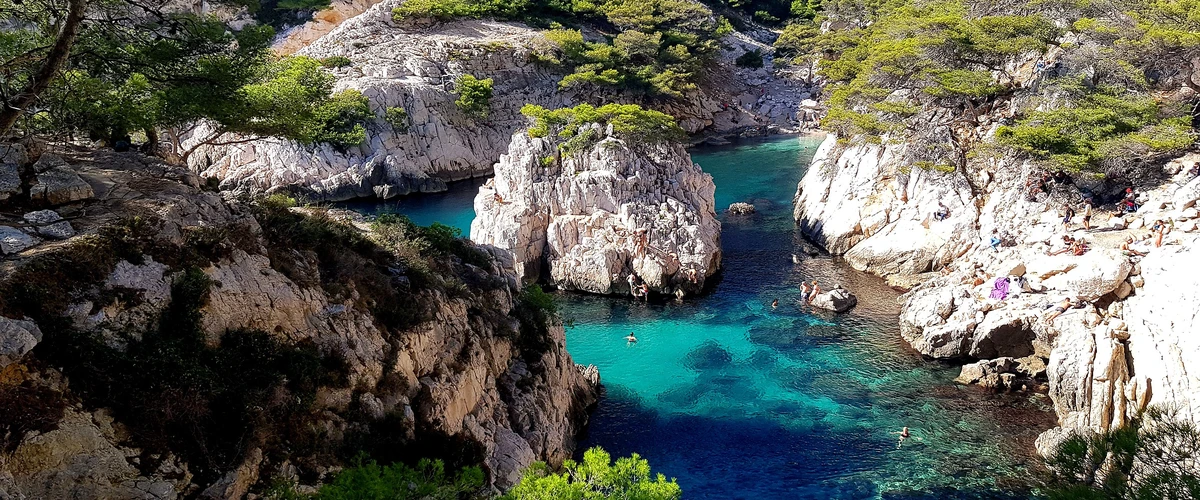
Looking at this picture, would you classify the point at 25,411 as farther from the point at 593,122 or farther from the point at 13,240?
the point at 593,122

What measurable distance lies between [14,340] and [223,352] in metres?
3.31

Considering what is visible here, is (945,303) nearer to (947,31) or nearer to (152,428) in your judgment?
(947,31)

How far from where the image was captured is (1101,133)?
102ft

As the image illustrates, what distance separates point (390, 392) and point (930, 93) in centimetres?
3451

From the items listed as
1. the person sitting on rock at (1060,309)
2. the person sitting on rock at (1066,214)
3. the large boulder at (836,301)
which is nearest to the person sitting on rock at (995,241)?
the person sitting on rock at (1066,214)

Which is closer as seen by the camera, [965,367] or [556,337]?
[556,337]

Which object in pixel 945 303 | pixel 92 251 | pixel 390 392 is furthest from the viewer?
pixel 945 303

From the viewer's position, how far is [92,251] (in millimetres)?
12055

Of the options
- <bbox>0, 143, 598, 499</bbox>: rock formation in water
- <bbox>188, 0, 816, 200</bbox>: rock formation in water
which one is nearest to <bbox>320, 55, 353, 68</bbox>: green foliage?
<bbox>188, 0, 816, 200</bbox>: rock formation in water

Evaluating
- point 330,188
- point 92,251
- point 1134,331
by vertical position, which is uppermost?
point 92,251

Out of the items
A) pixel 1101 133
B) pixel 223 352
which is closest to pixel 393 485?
pixel 223 352

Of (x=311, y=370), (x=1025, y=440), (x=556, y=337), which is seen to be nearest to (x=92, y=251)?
(x=311, y=370)

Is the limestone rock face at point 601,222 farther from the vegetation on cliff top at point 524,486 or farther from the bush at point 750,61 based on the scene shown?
the bush at point 750,61

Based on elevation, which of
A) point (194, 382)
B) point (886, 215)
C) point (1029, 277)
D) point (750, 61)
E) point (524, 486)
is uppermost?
point (194, 382)
